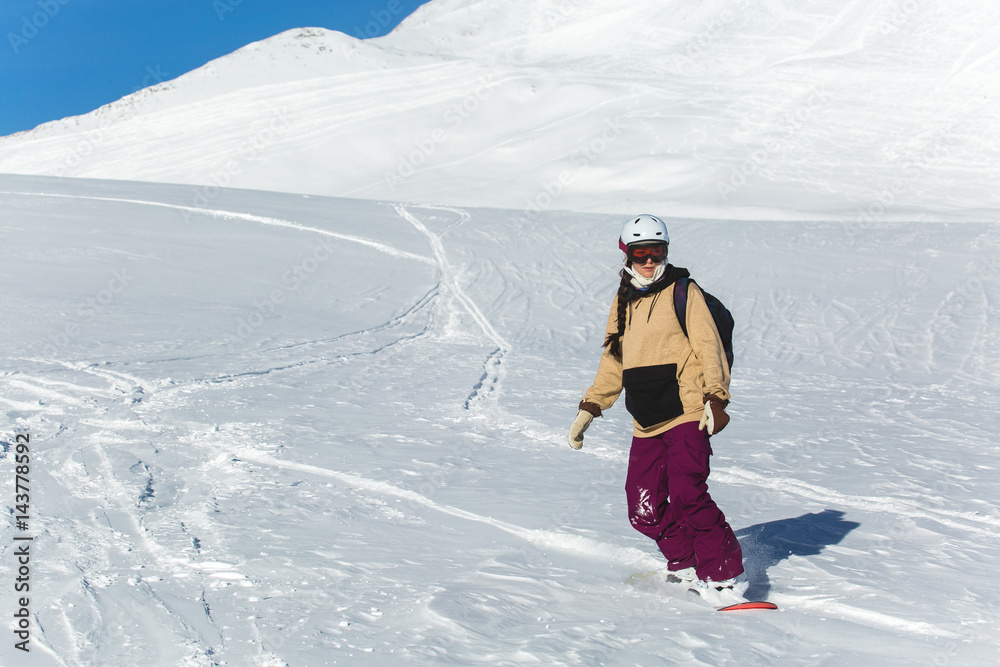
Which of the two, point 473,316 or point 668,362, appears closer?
point 668,362

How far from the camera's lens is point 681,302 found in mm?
3439

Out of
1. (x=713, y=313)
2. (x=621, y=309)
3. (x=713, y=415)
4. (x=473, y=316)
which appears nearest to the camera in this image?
(x=713, y=415)

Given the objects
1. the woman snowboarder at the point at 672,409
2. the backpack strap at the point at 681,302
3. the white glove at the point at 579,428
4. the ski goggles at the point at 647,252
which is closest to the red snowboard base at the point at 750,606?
the woman snowboarder at the point at 672,409

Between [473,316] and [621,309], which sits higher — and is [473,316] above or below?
below

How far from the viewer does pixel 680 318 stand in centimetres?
344

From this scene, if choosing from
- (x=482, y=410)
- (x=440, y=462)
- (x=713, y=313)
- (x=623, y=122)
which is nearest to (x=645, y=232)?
(x=713, y=313)

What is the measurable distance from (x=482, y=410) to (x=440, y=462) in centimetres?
163

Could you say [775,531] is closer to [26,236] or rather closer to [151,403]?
[151,403]

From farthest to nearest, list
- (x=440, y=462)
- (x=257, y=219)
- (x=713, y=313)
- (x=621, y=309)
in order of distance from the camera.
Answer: (x=257, y=219) → (x=440, y=462) → (x=621, y=309) → (x=713, y=313)


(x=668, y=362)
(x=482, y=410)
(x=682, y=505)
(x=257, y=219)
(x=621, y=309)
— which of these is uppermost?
(x=257, y=219)

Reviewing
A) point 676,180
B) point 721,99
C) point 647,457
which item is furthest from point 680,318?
point 721,99

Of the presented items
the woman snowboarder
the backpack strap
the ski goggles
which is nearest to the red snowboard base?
the woman snowboarder

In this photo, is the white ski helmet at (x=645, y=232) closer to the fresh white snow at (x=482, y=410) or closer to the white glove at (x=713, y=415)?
the white glove at (x=713, y=415)

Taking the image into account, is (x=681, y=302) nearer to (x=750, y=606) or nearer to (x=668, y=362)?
(x=668, y=362)
